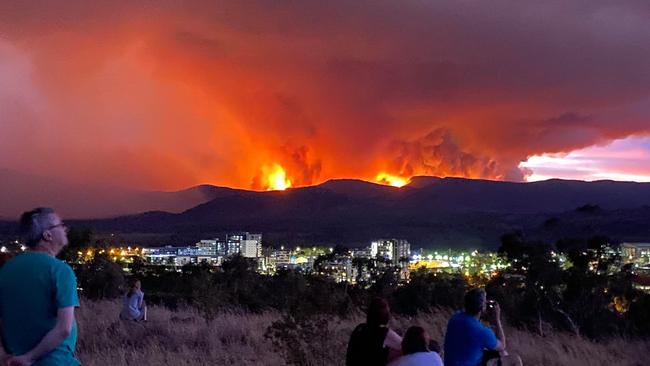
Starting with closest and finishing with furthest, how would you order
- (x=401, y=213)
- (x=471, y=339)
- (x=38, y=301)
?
(x=38, y=301)
(x=471, y=339)
(x=401, y=213)

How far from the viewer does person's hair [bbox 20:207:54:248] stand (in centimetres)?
520

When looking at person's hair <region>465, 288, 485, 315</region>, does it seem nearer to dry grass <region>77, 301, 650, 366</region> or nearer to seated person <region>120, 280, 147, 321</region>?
dry grass <region>77, 301, 650, 366</region>

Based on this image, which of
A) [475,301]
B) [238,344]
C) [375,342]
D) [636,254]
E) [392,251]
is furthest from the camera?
[392,251]

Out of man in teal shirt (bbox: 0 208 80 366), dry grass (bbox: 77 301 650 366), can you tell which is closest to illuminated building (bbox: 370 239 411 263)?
dry grass (bbox: 77 301 650 366)

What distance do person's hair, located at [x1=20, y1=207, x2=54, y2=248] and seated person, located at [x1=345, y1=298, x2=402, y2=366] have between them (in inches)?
115

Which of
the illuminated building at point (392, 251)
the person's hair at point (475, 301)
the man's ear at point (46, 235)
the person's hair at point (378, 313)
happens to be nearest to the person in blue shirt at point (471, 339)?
the person's hair at point (475, 301)

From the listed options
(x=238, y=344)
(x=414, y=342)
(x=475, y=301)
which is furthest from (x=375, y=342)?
(x=238, y=344)

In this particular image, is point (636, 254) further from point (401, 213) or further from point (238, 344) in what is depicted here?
point (401, 213)

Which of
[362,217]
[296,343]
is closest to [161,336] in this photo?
[296,343]

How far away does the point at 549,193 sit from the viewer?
107188mm

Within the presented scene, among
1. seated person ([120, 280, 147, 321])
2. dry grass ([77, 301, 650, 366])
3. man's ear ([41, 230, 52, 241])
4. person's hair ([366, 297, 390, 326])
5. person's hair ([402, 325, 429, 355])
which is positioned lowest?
dry grass ([77, 301, 650, 366])

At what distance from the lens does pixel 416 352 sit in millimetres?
6715

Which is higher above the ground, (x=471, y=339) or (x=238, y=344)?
(x=471, y=339)

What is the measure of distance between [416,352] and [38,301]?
3.06 m
